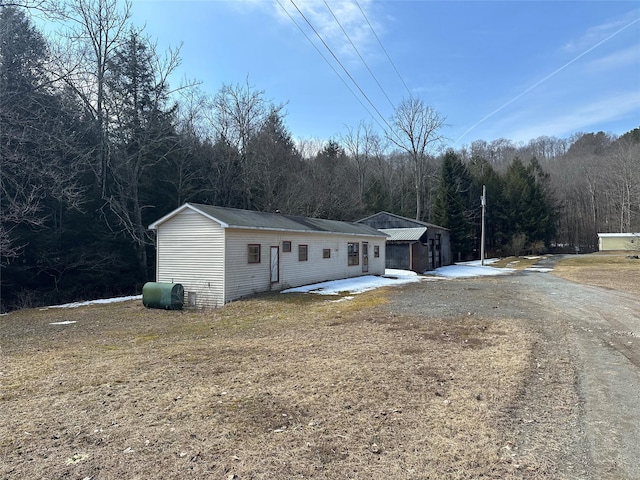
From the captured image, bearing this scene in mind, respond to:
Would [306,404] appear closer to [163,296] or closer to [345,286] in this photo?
[163,296]

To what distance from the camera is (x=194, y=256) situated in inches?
537

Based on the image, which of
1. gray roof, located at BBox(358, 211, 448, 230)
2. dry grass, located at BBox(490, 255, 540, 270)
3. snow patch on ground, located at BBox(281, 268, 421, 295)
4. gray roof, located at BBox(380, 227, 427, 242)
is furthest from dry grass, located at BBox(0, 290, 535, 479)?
dry grass, located at BBox(490, 255, 540, 270)

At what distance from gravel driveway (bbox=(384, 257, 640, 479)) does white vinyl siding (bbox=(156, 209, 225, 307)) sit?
5983mm

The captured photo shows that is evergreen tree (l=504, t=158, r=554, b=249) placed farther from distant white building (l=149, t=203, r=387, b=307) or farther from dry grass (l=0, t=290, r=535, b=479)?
dry grass (l=0, t=290, r=535, b=479)

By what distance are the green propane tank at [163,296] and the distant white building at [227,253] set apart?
2.51 ft

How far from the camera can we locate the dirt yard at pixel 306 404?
2953mm

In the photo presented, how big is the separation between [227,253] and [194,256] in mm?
1425

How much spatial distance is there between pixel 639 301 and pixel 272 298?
1125cm

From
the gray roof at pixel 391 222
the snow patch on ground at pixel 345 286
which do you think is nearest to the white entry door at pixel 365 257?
the snow patch on ground at pixel 345 286

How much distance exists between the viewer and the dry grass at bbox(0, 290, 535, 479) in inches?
117

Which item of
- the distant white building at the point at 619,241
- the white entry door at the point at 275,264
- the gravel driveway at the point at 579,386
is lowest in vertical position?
the gravel driveway at the point at 579,386

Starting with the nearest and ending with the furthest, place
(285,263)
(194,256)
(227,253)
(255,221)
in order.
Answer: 1. (227,253)
2. (194,256)
3. (255,221)
4. (285,263)

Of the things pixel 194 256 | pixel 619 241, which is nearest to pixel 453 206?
A: pixel 619 241

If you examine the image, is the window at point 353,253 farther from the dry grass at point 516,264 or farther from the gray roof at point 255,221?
the dry grass at point 516,264
